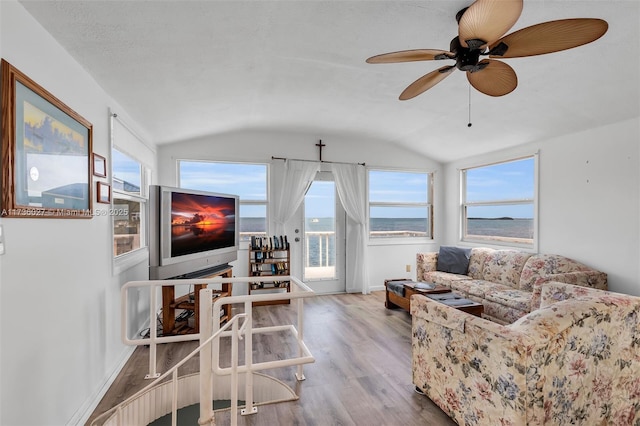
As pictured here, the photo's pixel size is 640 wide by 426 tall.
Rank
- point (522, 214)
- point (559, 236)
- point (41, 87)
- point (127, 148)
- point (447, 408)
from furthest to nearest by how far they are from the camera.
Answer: point (522, 214) → point (559, 236) → point (127, 148) → point (447, 408) → point (41, 87)

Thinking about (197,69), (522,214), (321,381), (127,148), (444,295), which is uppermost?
(197,69)

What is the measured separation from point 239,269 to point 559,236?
429 centimetres

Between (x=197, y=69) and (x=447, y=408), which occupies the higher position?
(x=197, y=69)

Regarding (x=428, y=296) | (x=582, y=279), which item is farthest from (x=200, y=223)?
(x=582, y=279)

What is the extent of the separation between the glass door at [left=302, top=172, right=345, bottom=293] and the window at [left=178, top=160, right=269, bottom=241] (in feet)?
2.37

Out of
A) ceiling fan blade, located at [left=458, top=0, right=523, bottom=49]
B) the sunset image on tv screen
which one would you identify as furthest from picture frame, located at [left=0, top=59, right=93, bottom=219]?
ceiling fan blade, located at [left=458, top=0, right=523, bottom=49]

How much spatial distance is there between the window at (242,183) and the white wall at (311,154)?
0.14 m

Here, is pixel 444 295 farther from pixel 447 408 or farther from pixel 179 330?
pixel 179 330

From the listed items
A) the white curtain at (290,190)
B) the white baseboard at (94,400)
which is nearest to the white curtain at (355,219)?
the white curtain at (290,190)

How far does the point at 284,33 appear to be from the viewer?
220 cm

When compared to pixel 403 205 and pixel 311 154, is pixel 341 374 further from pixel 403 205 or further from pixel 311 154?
pixel 403 205

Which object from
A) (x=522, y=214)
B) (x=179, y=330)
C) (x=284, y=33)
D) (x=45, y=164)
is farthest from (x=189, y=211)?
(x=522, y=214)

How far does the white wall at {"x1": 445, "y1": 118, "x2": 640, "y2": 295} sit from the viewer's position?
3201 mm

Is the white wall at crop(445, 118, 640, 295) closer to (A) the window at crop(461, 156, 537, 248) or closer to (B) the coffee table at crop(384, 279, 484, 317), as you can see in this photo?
(A) the window at crop(461, 156, 537, 248)
